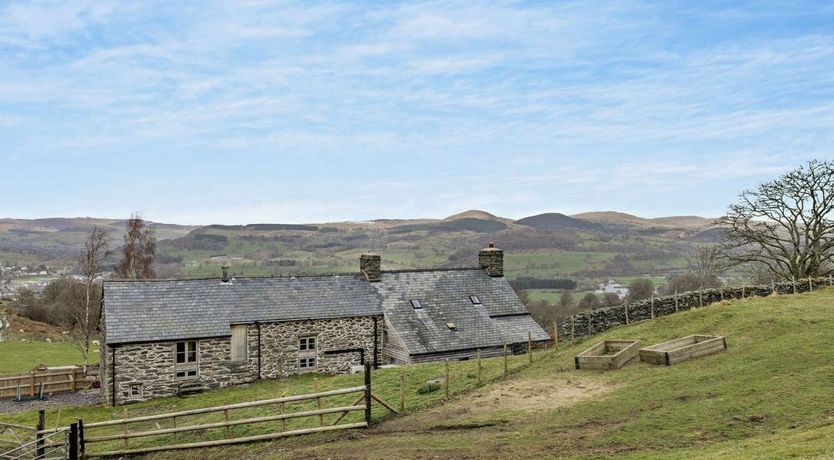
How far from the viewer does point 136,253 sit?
63.5 metres

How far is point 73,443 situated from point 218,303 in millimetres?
15467

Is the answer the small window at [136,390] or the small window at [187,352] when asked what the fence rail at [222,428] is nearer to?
the small window at [136,390]

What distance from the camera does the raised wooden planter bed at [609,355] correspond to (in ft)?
80.4

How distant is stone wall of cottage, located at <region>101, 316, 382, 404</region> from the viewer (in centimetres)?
3203

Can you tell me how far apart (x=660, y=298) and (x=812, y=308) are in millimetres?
7485

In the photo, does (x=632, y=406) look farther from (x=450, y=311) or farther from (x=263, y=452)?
(x=450, y=311)

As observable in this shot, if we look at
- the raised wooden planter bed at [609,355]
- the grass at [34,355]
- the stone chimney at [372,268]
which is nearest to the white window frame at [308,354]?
the stone chimney at [372,268]

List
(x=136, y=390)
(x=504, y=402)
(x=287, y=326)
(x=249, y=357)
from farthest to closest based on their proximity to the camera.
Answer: (x=287, y=326) → (x=249, y=357) → (x=136, y=390) → (x=504, y=402)

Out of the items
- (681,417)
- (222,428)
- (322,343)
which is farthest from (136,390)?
(681,417)

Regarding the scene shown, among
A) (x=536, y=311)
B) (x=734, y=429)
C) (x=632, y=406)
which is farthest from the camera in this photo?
(x=536, y=311)

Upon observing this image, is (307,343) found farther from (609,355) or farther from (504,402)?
(609,355)

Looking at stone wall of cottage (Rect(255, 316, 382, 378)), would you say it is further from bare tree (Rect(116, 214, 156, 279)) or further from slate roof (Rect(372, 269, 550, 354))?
bare tree (Rect(116, 214, 156, 279))

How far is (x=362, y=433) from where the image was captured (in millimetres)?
20047

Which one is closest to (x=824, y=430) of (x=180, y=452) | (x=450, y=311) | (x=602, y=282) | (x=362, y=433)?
(x=362, y=433)
